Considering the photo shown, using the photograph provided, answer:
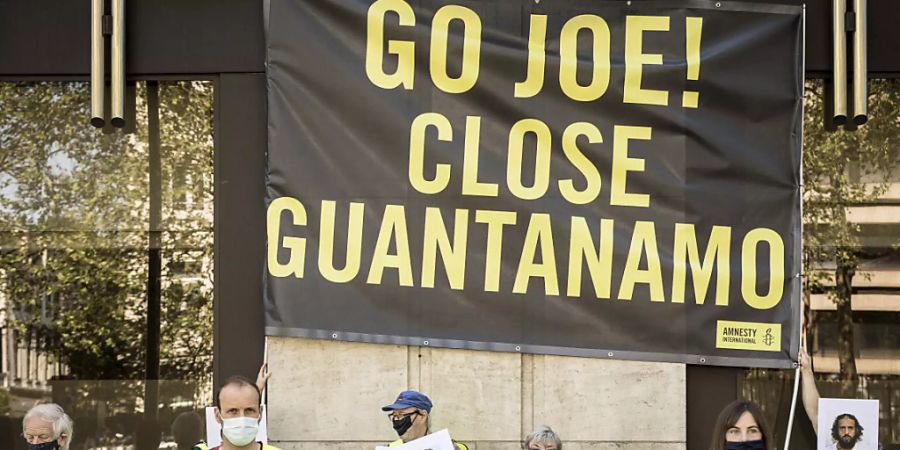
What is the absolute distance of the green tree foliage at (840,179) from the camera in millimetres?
9227

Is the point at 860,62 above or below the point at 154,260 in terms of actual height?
above

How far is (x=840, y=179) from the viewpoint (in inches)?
366

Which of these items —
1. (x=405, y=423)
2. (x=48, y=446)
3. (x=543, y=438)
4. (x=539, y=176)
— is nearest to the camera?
(x=48, y=446)

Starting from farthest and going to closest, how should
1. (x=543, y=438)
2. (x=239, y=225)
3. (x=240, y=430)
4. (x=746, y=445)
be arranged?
(x=239, y=225) < (x=543, y=438) < (x=240, y=430) < (x=746, y=445)

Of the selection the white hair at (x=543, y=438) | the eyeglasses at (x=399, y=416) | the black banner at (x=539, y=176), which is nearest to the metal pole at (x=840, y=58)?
the black banner at (x=539, y=176)

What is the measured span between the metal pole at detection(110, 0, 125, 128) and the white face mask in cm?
342

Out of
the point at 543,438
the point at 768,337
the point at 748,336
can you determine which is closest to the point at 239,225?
the point at 543,438

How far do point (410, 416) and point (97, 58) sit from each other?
3.31m

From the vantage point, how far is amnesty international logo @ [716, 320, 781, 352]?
29.1ft

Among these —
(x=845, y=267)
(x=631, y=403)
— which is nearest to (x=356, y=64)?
(x=631, y=403)

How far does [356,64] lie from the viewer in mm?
8977

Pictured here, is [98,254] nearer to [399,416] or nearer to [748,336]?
[399,416]

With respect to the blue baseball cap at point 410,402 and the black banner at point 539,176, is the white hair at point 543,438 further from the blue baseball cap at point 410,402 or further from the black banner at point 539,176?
the black banner at point 539,176

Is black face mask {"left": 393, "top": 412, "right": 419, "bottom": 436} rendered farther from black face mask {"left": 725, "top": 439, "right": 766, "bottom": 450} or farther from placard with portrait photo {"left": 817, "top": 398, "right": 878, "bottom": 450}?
placard with portrait photo {"left": 817, "top": 398, "right": 878, "bottom": 450}
